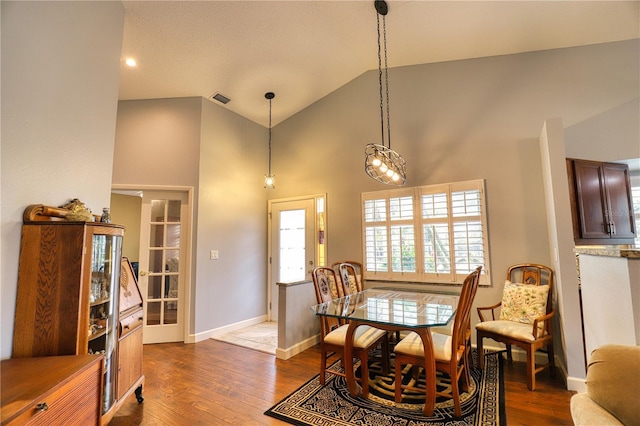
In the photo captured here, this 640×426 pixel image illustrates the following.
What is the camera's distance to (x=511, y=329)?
2.78 m

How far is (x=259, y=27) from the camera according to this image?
3262 mm

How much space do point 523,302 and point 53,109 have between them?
169 inches

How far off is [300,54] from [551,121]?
2.88 metres

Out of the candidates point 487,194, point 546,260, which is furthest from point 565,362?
point 487,194

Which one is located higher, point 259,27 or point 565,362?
point 259,27

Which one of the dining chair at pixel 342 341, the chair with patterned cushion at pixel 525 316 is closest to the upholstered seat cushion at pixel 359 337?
the dining chair at pixel 342 341

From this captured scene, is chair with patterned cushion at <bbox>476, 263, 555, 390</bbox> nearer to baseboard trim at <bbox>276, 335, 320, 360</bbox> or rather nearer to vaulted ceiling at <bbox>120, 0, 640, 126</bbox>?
baseboard trim at <bbox>276, 335, 320, 360</bbox>

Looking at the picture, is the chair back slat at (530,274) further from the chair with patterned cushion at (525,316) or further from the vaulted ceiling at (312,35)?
the vaulted ceiling at (312,35)

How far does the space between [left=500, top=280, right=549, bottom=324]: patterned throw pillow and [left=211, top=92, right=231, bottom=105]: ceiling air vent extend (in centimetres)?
440

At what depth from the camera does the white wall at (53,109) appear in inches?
63.2

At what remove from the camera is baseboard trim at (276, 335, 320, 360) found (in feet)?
11.0

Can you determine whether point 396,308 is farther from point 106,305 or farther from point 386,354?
point 106,305

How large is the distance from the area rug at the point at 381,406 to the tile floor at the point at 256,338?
115cm

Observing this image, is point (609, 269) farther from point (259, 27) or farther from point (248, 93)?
point (248, 93)
